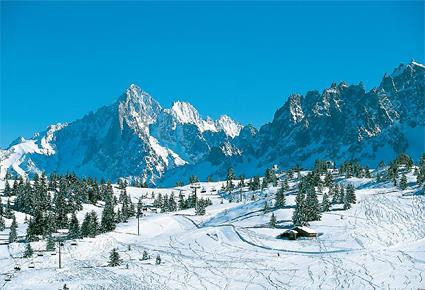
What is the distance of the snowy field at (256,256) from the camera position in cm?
8631

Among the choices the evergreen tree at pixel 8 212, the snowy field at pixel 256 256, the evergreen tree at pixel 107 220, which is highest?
the evergreen tree at pixel 8 212

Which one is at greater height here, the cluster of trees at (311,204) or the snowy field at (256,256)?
the cluster of trees at (311,204)

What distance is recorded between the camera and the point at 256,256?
340ft

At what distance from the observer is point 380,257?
313 feet

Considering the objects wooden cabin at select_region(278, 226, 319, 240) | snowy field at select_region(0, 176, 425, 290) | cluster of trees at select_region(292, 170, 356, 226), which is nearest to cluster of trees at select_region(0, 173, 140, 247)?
snowy field at select_region(0, 176, 425, 290)

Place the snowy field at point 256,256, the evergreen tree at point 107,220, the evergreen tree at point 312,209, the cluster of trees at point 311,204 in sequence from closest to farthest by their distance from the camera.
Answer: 1. the snowy field at point 256,256
2. the cluster of trees at point 311,204
3. the evergreen tree at point 312,209
4. the evergreen tree at point 107,220

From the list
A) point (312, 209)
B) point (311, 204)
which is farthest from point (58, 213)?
point (312, 209)

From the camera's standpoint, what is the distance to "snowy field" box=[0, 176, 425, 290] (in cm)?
8631

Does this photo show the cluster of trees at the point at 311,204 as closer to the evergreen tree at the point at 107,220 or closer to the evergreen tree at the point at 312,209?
the evergreen tree at the point at 312,209

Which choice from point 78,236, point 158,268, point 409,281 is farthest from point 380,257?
point 78,236

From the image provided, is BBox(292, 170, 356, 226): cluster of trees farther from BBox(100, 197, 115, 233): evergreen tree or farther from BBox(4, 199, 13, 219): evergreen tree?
BBox(4, 199, 13, 219): evergreen tree

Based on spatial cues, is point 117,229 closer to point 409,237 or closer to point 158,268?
point 158,268

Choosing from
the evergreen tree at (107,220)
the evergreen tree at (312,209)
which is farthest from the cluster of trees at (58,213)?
the evergreen tree at (312,209)

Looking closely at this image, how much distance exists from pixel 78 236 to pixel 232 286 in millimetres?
59055
